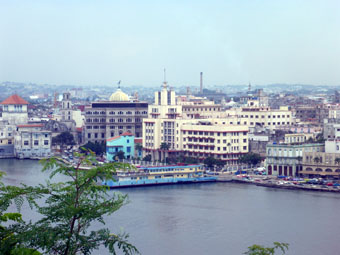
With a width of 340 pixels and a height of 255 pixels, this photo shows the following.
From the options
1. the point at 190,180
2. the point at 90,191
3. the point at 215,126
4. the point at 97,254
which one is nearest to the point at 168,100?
the point at 215,126

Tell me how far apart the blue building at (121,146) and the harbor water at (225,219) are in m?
4.55

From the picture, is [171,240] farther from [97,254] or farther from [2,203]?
[2,203]

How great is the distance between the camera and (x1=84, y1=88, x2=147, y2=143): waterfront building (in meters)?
27.6

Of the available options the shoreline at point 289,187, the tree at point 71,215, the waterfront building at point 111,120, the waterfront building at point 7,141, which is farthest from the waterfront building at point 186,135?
the tree at point 71,215

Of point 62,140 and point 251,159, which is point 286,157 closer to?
point 251,159

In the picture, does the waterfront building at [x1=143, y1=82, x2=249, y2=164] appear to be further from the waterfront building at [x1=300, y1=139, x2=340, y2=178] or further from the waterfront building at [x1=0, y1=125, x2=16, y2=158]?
the waterfront building at [x1=0, y1=125, x2=16, y2=158]

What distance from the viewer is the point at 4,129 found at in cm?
2745

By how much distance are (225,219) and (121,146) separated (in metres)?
9.87

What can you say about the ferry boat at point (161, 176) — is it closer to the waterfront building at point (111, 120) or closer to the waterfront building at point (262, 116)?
the waterfront building at point (262, 116)

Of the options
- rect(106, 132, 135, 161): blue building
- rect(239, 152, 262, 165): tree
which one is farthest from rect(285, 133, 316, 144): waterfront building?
rect(106, 132, 135, 161): blue building

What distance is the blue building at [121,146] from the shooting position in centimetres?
2305

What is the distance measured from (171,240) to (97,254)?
1488 millimetres

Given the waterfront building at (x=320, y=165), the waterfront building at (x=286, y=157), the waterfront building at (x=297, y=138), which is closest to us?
the waterfront building at (x=320, y=165)

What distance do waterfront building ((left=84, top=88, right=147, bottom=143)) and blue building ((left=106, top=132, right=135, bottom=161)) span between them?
13.1ft
